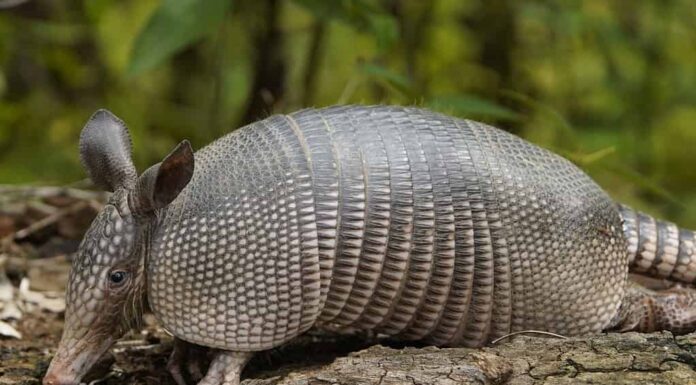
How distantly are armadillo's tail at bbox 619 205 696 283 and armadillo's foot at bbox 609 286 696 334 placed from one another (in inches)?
6.7

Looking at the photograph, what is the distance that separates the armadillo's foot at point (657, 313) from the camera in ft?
12.2

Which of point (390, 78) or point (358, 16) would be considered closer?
point (390, 78)

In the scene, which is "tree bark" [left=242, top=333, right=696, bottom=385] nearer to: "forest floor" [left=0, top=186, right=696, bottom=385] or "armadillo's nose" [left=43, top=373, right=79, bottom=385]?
"forest floor" [left=0, top=186, right=696, bottom=385]

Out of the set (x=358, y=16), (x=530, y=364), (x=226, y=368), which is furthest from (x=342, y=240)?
(x=358, y=16)

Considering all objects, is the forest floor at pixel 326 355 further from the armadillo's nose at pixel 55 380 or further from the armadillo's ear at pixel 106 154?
the armadillo's ear at pixel 106 154

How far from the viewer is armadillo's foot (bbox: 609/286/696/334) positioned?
3.73 m

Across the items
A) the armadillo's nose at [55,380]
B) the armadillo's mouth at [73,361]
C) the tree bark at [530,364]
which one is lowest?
the tree bark at [530,364]

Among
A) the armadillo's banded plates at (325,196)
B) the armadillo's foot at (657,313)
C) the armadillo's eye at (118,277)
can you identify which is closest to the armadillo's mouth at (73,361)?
the armadillo's eye at (118,277)

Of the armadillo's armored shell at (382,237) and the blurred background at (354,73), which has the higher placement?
the blurred background at (354,73)

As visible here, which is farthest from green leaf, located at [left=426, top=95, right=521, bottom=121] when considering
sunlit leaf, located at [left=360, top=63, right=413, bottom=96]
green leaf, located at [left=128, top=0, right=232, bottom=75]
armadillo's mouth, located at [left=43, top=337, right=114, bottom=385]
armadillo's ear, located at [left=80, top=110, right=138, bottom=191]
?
armadillo's mouth, located at [left=43, top=337, right=114, bottom=385]

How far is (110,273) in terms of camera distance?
327 cm

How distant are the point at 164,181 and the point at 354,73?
166 inches

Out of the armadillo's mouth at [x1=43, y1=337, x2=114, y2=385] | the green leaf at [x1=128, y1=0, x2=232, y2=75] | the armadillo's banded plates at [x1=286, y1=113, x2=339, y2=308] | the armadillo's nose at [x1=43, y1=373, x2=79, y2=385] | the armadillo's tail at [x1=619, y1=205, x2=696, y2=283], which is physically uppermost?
the green leaf at [x1=128, y1=0, x2=232, y2=75]

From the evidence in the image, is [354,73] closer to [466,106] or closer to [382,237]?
[466,106]
